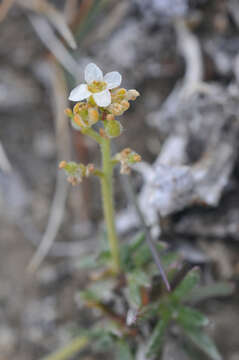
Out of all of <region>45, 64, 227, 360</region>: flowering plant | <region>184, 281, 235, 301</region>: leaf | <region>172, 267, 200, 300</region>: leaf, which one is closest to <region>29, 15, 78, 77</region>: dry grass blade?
<region>45, 64, 227, 360</region>: flowering plant

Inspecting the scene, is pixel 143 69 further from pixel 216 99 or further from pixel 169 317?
pixel 169 317

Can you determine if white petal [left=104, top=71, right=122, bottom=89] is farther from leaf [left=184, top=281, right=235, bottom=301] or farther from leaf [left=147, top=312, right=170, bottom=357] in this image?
leaf [left=184, top=281, right=235, bottom=301]

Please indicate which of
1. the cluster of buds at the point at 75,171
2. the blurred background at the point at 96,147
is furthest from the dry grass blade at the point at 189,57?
the cluster of buds at the point at 75,171

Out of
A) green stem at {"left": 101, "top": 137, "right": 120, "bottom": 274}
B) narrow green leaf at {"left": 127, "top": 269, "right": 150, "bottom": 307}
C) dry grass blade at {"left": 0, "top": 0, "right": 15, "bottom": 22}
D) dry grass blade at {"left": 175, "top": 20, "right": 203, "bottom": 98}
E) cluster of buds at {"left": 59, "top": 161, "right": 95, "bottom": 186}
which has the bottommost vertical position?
narrow green leaf at {"left": 127, "top": 269, "right": 150, "bottom": 307}

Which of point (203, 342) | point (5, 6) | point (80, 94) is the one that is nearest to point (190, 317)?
point (203, 342)

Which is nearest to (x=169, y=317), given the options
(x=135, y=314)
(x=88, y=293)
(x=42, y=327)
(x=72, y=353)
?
(x=135, y=314)

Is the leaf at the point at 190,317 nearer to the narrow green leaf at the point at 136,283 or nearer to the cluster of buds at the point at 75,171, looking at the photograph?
the narrow green leaf at the point at 136,283
